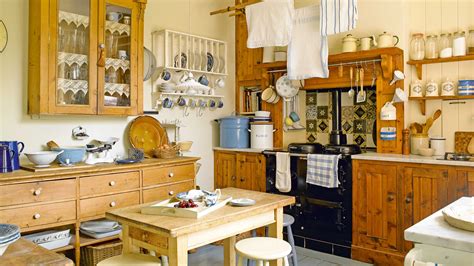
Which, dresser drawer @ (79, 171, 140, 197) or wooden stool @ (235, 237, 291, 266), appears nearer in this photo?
wooden stool @ (235, 237, 291, 266)

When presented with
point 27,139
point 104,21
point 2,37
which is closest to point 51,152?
point 27,139

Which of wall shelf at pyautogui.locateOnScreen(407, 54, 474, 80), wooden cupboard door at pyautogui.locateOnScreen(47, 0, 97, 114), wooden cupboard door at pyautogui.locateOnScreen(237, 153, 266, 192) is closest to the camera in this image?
wooden cupboard door at pyautogui.locateOnScreen(47, 0, 97, 114)

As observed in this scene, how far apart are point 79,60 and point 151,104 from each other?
98 centimetres

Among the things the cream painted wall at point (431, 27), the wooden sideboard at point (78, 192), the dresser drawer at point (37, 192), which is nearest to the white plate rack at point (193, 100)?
the wooden sideboard at point (78, 192)

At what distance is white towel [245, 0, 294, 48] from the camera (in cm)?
378

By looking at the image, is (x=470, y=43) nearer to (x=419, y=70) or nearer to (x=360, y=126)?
(x=419, y=70)

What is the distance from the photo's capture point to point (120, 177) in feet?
10.1

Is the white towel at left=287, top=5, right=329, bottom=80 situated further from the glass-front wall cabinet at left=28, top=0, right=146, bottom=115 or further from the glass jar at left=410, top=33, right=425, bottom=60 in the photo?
the glass-front wall cabinet at left=28, top=0, right=146, bottom=115

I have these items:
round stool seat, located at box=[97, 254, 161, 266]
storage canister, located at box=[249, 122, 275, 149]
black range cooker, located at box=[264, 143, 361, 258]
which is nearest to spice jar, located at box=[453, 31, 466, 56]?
black range cooker, located at box=[264, 143, 361, 258]

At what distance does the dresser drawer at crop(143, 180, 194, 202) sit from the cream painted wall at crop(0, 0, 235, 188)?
23.6 inches

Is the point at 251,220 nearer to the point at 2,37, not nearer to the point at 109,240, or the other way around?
the point at 109,240

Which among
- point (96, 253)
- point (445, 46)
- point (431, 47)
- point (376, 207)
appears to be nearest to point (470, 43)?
point (445, 46)

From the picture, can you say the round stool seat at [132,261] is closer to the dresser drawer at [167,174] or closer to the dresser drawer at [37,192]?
the dresser drawer at [37,192]

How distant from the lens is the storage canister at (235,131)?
4401 mm
